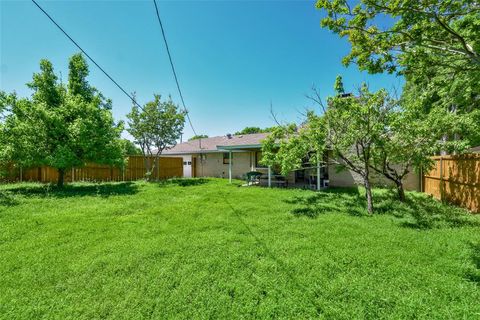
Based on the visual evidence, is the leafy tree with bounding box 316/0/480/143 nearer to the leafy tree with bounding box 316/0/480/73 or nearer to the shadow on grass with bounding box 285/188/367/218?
the leafy tree with bounding box 316/0/480/73

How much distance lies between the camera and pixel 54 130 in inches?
439

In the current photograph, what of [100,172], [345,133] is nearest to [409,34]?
[345,133]

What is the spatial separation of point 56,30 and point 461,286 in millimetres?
10111

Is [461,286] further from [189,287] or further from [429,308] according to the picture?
[189,287]

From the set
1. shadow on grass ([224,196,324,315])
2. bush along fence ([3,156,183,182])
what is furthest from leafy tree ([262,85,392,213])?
bush along fence ([3,156,183,182])

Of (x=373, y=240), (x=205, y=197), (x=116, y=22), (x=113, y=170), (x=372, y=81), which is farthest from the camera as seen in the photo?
(x=113, y=170)

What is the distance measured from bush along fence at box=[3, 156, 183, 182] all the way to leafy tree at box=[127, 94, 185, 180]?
2035 mm

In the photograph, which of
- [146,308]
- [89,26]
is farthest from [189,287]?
[89,26]

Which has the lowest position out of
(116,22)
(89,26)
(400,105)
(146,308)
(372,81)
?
(146,308)

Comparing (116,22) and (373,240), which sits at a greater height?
(116,22)

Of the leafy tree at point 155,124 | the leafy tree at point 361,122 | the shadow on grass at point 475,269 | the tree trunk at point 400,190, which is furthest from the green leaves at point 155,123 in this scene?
the shadow on grass at point 475,269

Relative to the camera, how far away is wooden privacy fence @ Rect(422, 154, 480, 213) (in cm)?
756

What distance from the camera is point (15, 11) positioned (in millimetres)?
6105

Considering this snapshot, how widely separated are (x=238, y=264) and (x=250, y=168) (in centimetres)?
1363
